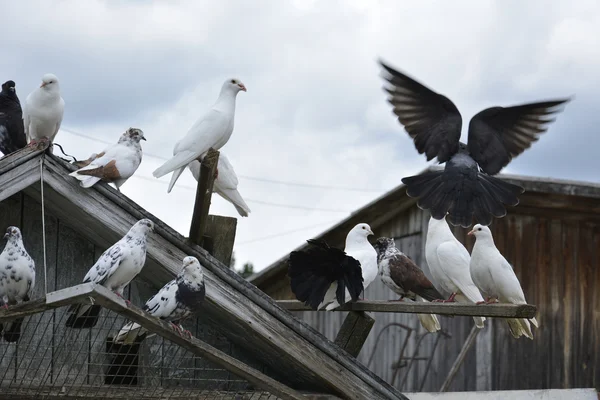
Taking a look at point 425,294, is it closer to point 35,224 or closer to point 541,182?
point 35,224

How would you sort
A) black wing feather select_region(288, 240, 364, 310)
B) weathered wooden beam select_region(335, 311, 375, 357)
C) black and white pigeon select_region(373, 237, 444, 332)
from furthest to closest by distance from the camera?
black and white pigeon select_region(373, 237, 444, 332) → weathered wooden beam select_region(335, 311, 375, 357) → black wing feather select_region(288, 240, 364, 310)

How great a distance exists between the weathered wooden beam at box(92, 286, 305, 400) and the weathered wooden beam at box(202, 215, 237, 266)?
2.57ft

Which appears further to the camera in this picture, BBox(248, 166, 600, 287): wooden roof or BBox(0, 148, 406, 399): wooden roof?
BBox(248, 166, 600, 287): wooden roof

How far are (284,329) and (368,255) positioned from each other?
50.7 inches

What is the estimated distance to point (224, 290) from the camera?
4.98m

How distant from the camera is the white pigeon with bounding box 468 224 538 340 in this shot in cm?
556

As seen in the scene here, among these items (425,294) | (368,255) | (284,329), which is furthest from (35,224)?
(425,294)

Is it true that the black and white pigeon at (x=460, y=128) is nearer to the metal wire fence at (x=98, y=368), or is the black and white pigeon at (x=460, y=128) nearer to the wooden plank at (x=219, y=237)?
the wooden plank at (x=219, y=237)

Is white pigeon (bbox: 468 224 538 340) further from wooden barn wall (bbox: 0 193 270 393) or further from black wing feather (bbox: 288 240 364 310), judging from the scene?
wooden barn wall (bbox: 0 193 270 393)

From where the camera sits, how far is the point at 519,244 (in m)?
10.8

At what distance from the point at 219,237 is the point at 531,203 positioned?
5758 mm

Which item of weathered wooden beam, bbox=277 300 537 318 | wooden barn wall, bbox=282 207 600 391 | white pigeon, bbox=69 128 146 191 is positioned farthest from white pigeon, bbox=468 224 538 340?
wooden barn wall, bbox=282 207 600 391

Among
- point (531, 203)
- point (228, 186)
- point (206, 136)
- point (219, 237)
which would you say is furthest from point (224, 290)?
point (531, 203)

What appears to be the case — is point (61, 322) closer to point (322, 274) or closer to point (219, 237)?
Answer: point (219, 237)
